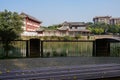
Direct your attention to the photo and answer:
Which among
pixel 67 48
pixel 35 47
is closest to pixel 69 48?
pixel 67 48

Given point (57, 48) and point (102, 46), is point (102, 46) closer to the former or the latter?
point (102, 46)

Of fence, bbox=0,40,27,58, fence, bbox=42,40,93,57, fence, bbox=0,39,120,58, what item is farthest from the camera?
fence, bbox=42,40,93,57

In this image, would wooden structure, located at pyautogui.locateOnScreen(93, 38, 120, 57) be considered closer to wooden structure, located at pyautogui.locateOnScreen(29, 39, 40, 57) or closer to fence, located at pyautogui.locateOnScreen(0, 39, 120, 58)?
fence, located at pyautogui.locateOnScreen(0, 39, 120, 58)

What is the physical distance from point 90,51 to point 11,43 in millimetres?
3629

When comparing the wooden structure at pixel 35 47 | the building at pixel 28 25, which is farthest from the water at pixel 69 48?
the building at pixel 28 25

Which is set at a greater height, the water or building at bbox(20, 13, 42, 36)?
building at bbox(20, 13, 42, 36)

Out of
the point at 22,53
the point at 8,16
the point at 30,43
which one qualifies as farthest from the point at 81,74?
the point at 8,16

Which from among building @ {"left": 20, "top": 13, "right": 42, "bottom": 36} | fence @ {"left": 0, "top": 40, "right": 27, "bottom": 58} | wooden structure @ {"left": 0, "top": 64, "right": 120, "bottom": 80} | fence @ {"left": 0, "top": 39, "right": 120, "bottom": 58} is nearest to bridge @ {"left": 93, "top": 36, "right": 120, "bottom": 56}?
fence @ {"left": 0, "top": 39, "right": 120, "bottom": 58}

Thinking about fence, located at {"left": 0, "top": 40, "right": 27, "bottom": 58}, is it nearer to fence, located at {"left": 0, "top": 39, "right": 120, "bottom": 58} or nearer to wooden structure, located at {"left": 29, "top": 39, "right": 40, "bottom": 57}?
fence, located at {"left": 0, "top": 39, "right": 120, "bottom": 58}

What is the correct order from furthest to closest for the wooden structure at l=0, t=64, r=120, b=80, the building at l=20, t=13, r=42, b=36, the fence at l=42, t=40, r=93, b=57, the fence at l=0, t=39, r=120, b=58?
the building at l=20, t=13, r=42, b=36 < the fence at l=42, t=40, r=93, b=57 < the fence at l=0, t=39, r=120, b=58 < the wooden structure at l=0, t=64, r=120, b=80

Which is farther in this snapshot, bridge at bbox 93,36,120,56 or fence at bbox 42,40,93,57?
fence at bbox 42,40,93,57

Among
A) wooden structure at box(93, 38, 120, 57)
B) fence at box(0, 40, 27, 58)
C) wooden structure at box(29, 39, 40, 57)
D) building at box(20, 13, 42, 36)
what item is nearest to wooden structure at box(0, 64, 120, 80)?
wooden structure at box(93, 38, 120, 57)

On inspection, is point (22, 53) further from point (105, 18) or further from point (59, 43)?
point (105, 18)

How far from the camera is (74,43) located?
34.2 feet
